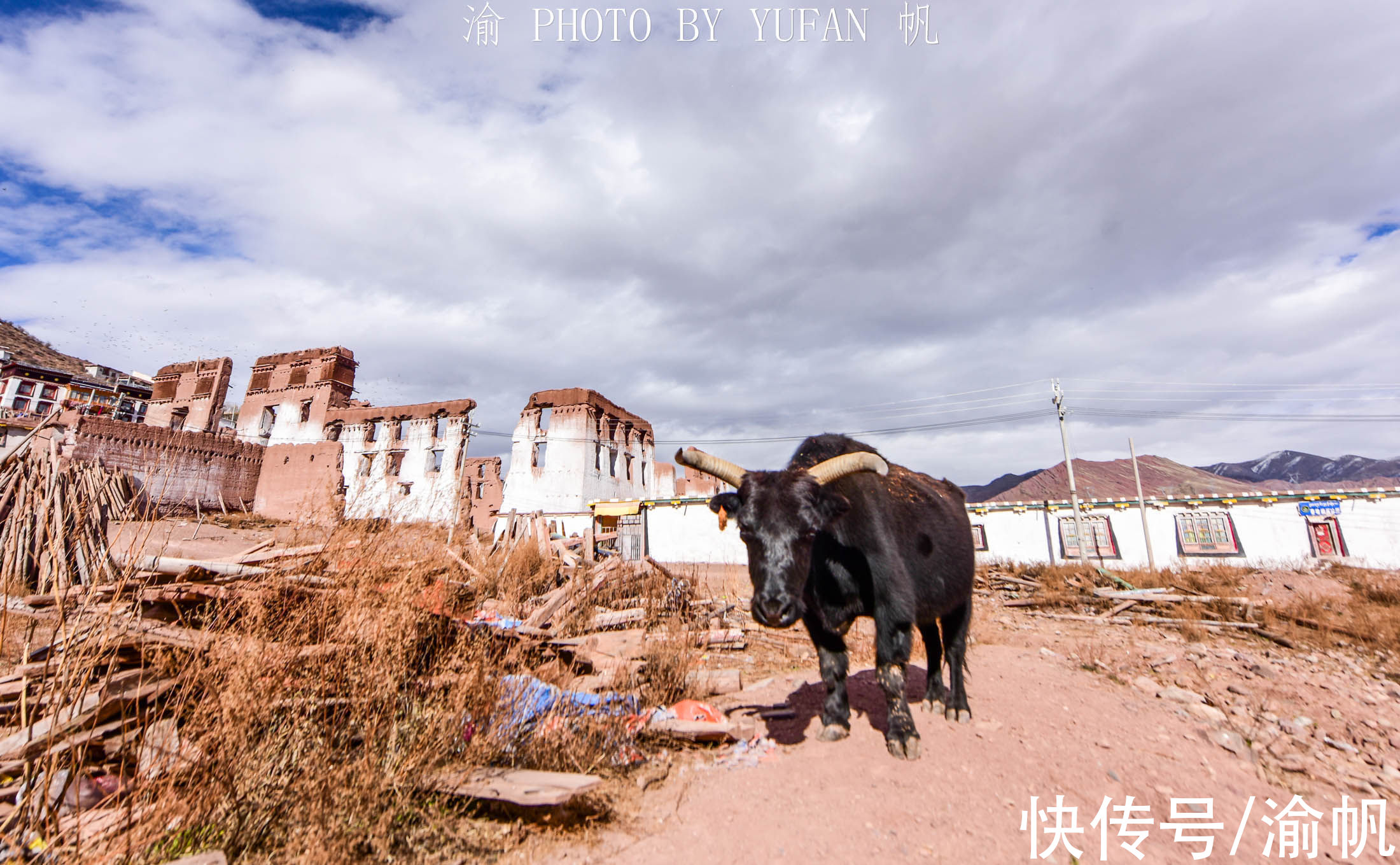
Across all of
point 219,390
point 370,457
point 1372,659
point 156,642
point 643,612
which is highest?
→ point 219,390

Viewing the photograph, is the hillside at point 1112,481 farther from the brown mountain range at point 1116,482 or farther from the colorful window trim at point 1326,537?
the colorful window trim at point 1326,537

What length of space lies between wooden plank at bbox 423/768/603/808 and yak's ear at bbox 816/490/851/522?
6.99 ft

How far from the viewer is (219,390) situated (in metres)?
35.7

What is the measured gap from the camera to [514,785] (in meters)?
2.92

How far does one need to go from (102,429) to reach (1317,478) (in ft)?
293

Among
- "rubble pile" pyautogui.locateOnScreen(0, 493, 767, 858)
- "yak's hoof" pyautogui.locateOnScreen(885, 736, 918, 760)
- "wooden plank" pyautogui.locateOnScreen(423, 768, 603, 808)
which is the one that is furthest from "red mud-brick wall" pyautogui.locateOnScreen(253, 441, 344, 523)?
"yak's hoof" pyautogui.locateOnScreen(885, 736, 918, 760)

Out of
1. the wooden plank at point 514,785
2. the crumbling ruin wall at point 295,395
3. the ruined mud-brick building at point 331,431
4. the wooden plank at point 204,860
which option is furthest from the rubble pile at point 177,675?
the crumbling ruin wall at point 295,395

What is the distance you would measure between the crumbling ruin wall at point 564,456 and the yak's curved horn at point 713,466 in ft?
82.7

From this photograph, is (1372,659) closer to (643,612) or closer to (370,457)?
(643,612)

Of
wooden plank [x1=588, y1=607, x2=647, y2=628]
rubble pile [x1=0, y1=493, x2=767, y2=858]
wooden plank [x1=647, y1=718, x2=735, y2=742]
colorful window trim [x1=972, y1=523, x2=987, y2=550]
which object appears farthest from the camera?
Answer: colorful window trim [x1=972, y1=523, x2=987, y2=550]

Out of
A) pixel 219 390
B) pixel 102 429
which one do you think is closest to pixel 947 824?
pixel 102 429

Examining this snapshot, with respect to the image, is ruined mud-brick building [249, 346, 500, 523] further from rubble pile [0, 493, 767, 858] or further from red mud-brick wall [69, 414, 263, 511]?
rubble pile [0, 493, 767, 858]

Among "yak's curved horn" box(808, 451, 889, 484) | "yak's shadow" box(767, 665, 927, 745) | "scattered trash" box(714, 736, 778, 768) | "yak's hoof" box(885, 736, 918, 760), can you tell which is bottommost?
"yak's shadow" box(767, 665, 927, 745)

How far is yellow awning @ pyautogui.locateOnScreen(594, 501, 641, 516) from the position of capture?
25.5 m
